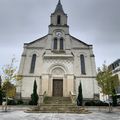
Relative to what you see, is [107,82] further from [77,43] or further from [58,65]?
[77,43]

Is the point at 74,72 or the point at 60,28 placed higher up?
the point at 60,28

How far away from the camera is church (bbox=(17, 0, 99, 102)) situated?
25844 millimetres

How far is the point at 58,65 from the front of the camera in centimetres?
2672

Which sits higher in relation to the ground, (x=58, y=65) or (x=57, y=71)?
(x=58, y=65)

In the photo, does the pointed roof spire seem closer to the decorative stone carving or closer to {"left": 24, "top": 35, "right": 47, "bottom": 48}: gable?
{"left": 24, "top": 35, "right": 47, "bottom": 48}: gable

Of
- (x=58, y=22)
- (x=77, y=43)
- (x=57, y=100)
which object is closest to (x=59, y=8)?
(x=58, y=22)

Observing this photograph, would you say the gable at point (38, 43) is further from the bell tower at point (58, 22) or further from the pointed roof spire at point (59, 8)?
the pointed roof spire at point (59, 8)

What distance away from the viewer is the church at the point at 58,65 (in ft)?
84.8

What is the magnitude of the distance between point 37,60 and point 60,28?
738 centimetres

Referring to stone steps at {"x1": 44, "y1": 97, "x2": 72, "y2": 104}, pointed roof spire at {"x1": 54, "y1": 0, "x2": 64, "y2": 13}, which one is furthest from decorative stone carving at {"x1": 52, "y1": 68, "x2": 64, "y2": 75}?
pointed roof spire at {"x1": 54, "y1": 0, "x2": 64, "y2": 13}

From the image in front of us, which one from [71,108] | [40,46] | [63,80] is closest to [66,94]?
[63,80]

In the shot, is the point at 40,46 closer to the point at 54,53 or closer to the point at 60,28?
the point at 54,53

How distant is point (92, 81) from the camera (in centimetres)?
2717

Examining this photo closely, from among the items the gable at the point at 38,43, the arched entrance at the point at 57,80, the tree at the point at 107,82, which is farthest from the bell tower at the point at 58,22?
the tree at the point at 107,82
